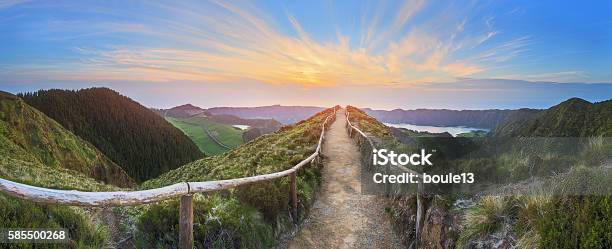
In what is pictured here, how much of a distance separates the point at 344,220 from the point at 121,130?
154545mm

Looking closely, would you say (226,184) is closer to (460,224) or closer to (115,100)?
(460,224)

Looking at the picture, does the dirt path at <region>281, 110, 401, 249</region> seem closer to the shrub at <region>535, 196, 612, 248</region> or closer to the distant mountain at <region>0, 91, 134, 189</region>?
the shrub at <region>535, 196, 612, 248</region>

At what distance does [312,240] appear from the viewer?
8.98m

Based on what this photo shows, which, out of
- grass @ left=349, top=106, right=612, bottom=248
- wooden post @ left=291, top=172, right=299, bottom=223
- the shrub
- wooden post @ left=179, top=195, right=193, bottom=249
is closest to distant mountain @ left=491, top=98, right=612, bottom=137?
grass @ left=349, top=106, right=612, bottom=248

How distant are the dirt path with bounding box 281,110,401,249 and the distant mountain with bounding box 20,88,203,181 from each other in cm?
11495

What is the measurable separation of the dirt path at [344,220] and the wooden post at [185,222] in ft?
10.8

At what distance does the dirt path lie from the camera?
8961 millimetres

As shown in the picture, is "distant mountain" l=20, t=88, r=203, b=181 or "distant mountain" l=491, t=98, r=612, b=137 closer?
"distant mountain" l=491, t=98, r=612, b=137

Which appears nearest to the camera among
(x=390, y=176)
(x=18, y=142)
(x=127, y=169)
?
(x=390, y=176)

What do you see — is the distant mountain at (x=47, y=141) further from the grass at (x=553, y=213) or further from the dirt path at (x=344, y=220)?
the grass at (x=553, y=213)

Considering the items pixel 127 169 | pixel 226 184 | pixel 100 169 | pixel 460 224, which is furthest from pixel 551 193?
pixel 127 169

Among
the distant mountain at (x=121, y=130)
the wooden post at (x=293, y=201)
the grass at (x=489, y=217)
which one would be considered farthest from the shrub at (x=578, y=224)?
the distant mountain at (x=121, y=130)

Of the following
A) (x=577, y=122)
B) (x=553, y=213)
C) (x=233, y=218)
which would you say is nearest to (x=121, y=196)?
(x=233, y=218)

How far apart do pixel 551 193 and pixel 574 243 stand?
39.3 inches
